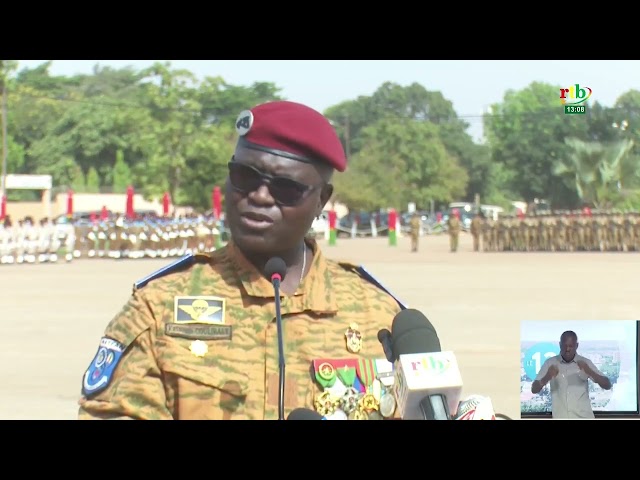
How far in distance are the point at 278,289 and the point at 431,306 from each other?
14024mm

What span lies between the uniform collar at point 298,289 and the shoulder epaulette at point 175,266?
7 centimetres

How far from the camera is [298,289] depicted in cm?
271

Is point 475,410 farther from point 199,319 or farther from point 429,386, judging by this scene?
point 199,319

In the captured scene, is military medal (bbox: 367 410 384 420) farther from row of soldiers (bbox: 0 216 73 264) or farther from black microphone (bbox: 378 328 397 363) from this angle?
row of soldiers (bbox: 0 216 73 264)

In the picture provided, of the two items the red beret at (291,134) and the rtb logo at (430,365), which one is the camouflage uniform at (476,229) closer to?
the red beret at (291,134)

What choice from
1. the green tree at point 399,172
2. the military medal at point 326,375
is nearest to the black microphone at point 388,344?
the military medal at point 326,375

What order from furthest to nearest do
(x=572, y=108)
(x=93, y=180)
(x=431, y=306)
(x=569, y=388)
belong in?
(x=93, y=180), (x=572, y=108), (x=431, y=306), (x=569, y=388)

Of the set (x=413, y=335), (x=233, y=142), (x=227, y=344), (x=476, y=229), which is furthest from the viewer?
(x=233, y=142)

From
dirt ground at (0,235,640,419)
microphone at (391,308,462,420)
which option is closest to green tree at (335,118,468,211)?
dirt ground at (0,235,640,419)

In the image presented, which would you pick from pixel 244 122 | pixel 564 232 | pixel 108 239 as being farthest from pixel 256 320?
pixel 564 232

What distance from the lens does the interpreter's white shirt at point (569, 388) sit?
149 inches

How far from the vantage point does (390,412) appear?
7.01 ft

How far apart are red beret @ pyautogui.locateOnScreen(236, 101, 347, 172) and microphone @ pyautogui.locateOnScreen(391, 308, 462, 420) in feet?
2.40
